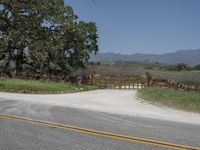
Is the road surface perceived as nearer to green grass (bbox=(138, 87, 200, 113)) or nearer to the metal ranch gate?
green grass (bbox=(138, 87, 200, 113))

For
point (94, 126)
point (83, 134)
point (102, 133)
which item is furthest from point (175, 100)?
point (83, 134)

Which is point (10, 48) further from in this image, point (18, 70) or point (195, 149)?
point (195, 149)

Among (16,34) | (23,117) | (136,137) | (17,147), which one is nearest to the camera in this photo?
(17,147)

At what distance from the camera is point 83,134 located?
10.8m

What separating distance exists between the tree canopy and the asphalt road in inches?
778

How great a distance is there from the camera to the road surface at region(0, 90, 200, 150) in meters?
9.51

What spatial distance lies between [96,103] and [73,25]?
18216mm

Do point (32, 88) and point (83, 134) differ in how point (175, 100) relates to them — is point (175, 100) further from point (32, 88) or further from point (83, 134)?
point (83, 134)

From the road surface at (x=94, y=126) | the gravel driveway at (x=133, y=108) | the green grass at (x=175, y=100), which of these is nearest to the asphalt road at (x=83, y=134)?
the road surface at (x=94, y=126)

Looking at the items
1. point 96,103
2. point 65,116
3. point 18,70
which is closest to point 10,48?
point 18,70

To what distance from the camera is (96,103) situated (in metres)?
19.7

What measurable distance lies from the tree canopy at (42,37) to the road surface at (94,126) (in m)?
17.0

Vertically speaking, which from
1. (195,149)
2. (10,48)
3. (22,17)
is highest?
(22,17)

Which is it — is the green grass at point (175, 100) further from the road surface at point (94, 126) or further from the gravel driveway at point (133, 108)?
the road surface at point (94, 126)
